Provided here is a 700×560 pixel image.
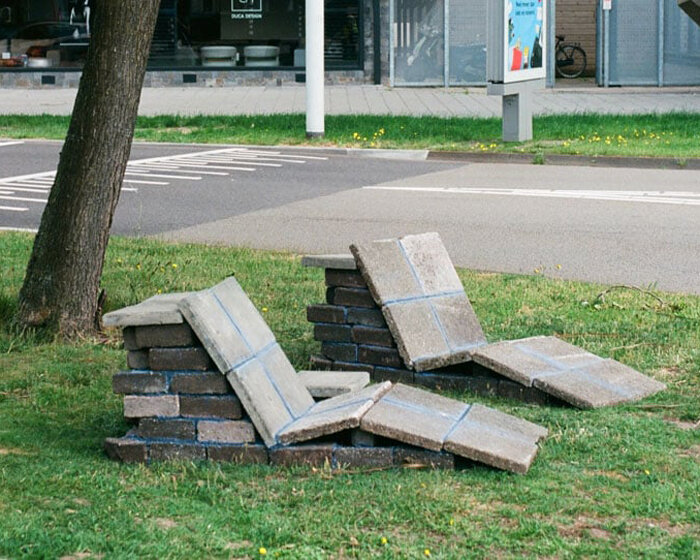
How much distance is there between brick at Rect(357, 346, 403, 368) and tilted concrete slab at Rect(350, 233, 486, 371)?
0.34 feet

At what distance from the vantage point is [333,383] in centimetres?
554

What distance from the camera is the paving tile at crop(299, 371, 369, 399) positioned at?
216 inches

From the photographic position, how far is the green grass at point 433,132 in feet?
58.5

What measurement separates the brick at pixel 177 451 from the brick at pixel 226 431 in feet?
0.14

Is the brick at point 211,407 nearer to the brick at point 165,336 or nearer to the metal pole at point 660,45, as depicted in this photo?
the brick at point 165,336

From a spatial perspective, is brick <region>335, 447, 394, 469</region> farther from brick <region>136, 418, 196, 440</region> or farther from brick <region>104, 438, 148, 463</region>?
brick <region>104, 438, 148, 463</region>

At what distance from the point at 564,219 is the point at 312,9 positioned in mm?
8143

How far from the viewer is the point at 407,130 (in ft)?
66.4

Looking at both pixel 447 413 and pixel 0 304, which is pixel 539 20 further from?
pixel 447 413

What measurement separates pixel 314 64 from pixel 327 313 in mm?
13606

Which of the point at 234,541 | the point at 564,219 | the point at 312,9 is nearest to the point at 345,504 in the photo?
the point at 234,541

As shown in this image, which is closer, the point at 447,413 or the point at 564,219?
the point at 447,413

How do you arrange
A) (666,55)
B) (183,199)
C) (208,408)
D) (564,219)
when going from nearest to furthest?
1. (208,408)
2. (564,219)
3. (183,199)
4. (666,55)

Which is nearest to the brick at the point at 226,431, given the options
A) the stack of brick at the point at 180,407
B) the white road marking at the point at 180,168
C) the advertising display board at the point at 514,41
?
the stack of brick at the point at 180,407
